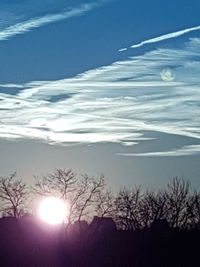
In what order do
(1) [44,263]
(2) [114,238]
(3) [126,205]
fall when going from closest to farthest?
(1) [44,263] → (2) [114,238] → (3) [126,205]

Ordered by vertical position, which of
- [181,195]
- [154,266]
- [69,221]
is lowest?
[154,266]

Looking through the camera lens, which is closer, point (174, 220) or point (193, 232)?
point (193, 232)

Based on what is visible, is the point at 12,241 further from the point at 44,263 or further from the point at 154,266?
the point at 154,266

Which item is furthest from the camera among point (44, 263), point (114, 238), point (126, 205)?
point (126, 205)

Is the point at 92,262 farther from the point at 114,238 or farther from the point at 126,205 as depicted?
the point at 126,205

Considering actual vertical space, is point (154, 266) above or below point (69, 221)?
below

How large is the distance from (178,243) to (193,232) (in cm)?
160

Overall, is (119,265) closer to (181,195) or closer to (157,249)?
(157,249)

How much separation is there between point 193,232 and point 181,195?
1252 centimetres

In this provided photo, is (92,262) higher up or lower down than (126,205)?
lower down

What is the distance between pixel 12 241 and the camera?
61938 mm

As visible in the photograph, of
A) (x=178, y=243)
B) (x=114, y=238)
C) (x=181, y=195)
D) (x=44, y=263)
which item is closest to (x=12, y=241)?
(x=44, y=263)

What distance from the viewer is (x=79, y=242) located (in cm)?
6019

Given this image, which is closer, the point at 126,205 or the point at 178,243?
the point at 178,243
